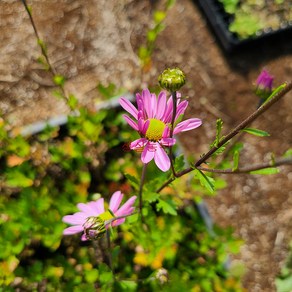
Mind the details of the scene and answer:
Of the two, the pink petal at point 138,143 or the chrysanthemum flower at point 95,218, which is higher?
the pink petal at point 138,143

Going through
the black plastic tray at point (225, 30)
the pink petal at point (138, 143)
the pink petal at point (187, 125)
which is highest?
the pink petal at point (138, 143)

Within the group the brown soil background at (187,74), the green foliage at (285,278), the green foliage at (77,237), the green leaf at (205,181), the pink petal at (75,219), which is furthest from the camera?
the brown soil background at (187,74)

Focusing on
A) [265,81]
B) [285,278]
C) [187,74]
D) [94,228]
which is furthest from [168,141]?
[187,74]

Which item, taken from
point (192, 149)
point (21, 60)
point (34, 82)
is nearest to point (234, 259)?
point (192, 149)

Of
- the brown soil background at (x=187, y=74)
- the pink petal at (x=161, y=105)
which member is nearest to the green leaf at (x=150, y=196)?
the pink petal at (x=161, y=105)

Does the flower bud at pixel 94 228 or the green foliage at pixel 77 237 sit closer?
→ the flower bud at pixel 94 228

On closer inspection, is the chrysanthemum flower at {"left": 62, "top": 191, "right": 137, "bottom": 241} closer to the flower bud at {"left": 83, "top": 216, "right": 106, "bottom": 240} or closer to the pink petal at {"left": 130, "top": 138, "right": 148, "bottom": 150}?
the flower bud at {"left": 83, "top": 216, "right": 106, "bottom": 240}

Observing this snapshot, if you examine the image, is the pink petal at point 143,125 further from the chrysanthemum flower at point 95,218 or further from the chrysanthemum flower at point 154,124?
the chrysanthemum flower at point 95,218

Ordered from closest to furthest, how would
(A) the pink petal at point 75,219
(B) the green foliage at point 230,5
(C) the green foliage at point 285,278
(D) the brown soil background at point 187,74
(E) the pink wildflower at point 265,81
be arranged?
(A) the pink petal at point 75,219
(E) the pink wildflower at point 265,81
(C) the green foliage at point 285,278
(D) the brown soil background at point 187,74
(B) the green foliage at point 230,5
